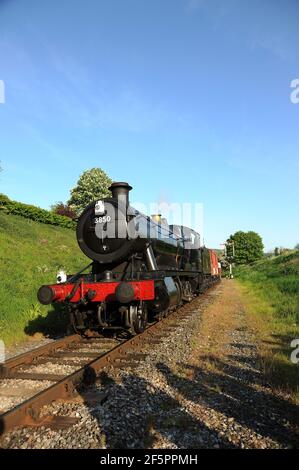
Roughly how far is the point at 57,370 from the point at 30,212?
1182 inches

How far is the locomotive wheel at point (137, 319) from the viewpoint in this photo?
324 inches

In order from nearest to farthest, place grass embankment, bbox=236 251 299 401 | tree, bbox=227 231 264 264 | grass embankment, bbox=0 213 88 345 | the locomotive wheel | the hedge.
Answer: grass embankment, bbox=236 251 299 401
the locomotive wheel
grass embankment, bbox=0 213 88 345
the hedge
tree, bbox=227 231 264 264

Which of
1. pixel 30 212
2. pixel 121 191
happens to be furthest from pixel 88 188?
pixel 121 191

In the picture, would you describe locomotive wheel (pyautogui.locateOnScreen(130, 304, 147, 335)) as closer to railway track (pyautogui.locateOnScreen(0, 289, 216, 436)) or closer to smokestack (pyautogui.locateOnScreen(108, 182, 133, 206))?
railway track (pyautogui.locateOnScreen(0, 289, 216, 436))

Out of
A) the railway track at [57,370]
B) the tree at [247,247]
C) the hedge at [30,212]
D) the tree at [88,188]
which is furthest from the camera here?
the tree at [247,247]

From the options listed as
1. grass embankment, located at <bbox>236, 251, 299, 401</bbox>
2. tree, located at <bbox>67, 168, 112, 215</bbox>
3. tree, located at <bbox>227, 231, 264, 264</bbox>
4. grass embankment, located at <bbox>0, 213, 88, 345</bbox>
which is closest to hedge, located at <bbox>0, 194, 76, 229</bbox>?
grass embankment, located at <bbox>0, 213, 88, 345</bbox>

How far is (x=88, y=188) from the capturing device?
62875 mm

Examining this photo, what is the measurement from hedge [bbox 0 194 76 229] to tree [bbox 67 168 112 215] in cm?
2491

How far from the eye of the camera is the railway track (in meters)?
4.25

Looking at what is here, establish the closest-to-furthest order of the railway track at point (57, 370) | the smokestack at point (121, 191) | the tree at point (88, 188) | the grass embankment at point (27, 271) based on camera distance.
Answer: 1. the railway track at point (57, 370)
2. the smokestack at point (121, 191)
3. the grass embankment at point (27, 271)
4. the tree at point (88, 188)

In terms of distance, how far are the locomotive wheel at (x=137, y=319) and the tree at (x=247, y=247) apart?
90.5 metres

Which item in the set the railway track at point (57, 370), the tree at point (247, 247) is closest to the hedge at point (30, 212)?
the railway track at point (57, 370)

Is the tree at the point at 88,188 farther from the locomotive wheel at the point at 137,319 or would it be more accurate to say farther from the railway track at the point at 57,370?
the railway track at the point at 57,370
